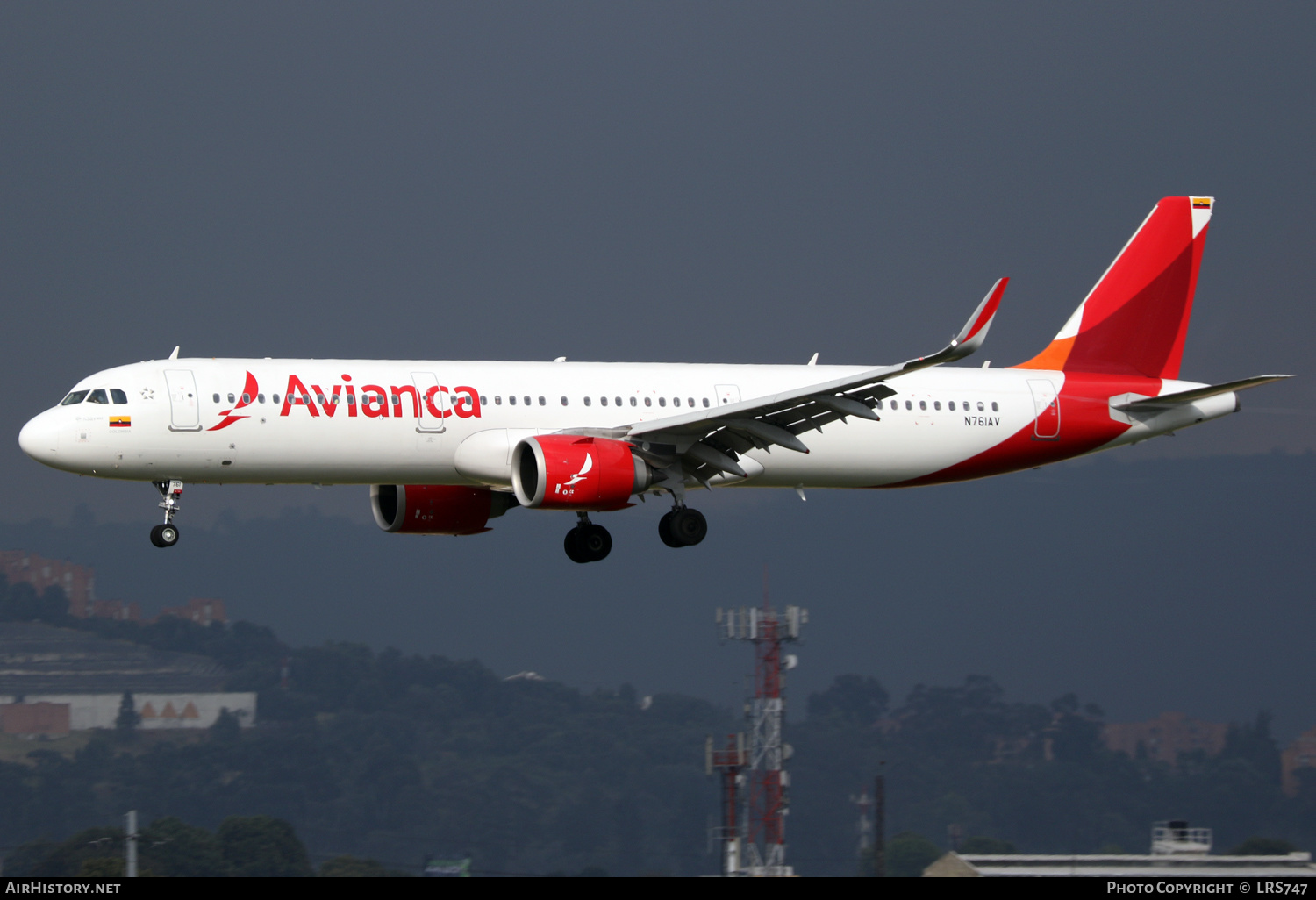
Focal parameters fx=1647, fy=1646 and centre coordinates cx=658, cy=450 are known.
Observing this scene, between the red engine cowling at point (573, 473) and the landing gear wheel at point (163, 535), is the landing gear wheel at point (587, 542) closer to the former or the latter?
the red engine cowling at point (573, 473)

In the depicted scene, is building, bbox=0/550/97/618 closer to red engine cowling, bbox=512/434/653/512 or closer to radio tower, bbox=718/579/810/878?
radio tower, bbox=718/579/810/878

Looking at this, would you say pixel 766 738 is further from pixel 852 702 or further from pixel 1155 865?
pixel 852 702

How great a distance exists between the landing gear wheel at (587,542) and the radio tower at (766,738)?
30.9 meters

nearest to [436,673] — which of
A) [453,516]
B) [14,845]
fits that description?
[14,845]

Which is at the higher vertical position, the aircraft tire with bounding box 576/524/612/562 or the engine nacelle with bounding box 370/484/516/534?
the engine nacelle with bounding box 370/484/516/534

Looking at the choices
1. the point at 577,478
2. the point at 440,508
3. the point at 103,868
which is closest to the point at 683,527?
the point at 577,478

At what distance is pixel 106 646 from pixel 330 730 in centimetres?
2587

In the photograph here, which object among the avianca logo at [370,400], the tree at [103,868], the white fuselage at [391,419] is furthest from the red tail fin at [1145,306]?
the tree at [103,868]

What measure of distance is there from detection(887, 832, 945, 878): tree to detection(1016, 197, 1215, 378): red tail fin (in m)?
40.8

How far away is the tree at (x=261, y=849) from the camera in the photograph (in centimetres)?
7875

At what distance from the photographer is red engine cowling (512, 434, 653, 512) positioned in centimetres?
3409

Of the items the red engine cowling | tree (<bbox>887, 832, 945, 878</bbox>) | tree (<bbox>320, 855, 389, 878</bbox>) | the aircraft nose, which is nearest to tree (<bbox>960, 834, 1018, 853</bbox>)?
tree (<bbox>887, 832, 945, 878</bbox>)

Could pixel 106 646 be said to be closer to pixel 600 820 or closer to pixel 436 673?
pixel 436 673

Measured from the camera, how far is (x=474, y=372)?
36.2m
